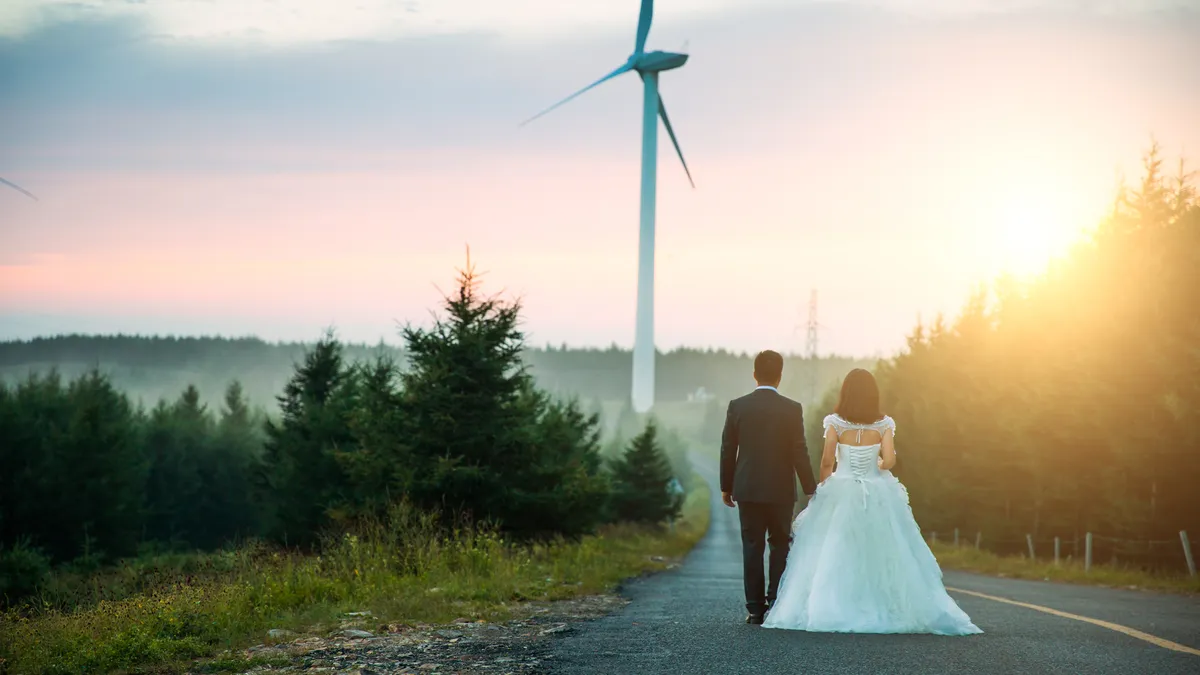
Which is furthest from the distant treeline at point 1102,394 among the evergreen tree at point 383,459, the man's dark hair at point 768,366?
the man's dark hair at point 768,366

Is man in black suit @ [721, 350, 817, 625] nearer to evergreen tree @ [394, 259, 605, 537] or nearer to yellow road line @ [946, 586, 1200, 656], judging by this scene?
yellow road line @ [946, 586, 1200, 656]

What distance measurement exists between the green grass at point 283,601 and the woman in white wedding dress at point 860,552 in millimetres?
2854

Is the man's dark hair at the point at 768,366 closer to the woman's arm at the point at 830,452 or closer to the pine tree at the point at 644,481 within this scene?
the woman's arm at the point at 830,452

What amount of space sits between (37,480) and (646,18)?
36.6 metres

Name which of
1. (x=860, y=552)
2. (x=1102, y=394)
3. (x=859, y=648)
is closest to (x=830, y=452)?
(x=860, y=552)

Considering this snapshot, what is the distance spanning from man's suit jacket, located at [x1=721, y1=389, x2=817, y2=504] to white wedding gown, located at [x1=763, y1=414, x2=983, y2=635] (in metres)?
0.41

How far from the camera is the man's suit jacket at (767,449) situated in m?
8.66

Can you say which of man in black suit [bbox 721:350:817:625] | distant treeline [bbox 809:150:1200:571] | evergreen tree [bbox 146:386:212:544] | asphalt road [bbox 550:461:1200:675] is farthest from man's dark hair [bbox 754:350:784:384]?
evergreen tree [bbox 146:386:212:544]

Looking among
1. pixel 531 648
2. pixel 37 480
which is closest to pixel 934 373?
pixel 531 648

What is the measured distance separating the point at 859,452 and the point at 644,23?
132ft

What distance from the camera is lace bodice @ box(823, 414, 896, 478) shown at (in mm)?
8953

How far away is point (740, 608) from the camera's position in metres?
10.8

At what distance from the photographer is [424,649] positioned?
757cm

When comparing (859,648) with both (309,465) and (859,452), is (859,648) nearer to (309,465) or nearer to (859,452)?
(859,452)
